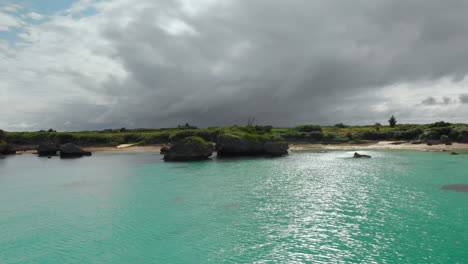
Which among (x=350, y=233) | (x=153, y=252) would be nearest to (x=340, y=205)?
(x=350, y=233)

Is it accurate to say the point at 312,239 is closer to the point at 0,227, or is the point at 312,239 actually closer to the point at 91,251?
the point at 91,251

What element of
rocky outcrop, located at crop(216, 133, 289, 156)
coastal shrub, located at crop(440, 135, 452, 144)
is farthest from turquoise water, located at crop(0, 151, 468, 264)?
coastal shrub, located at crop(440, 135, 452, 144)

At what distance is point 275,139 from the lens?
57969 millimetres

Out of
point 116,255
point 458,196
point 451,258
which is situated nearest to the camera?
point 451,258

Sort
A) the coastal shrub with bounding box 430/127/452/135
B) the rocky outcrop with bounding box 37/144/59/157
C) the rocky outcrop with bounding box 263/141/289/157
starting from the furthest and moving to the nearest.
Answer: the coastal shrub with bounding box 430/127/452/135 < the rocky outcrop with bounding box 37/144/59/157 < the rocky outcrop with bounding box 263/141/289/157

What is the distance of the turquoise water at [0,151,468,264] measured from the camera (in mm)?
11109

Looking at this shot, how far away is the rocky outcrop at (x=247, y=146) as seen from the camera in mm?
54656

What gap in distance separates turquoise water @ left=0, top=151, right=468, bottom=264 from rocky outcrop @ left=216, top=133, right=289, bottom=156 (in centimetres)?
2837

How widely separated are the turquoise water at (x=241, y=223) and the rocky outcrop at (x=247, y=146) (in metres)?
28.4

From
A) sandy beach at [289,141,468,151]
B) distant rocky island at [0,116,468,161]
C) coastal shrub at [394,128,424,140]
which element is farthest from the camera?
coastal shrub at [394,128,424,140]

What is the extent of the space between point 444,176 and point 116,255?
34.2 metres

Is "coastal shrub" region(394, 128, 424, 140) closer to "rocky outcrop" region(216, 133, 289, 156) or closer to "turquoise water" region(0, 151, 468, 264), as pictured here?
"rocky outcrop" region(216, 133, 289, 156)

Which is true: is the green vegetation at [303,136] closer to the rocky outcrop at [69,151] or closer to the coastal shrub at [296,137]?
the coastal shrub at [296,137]

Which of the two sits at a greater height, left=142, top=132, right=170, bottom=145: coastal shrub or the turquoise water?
left=142, top=132, right=170, bottom=145: coastal shrub
